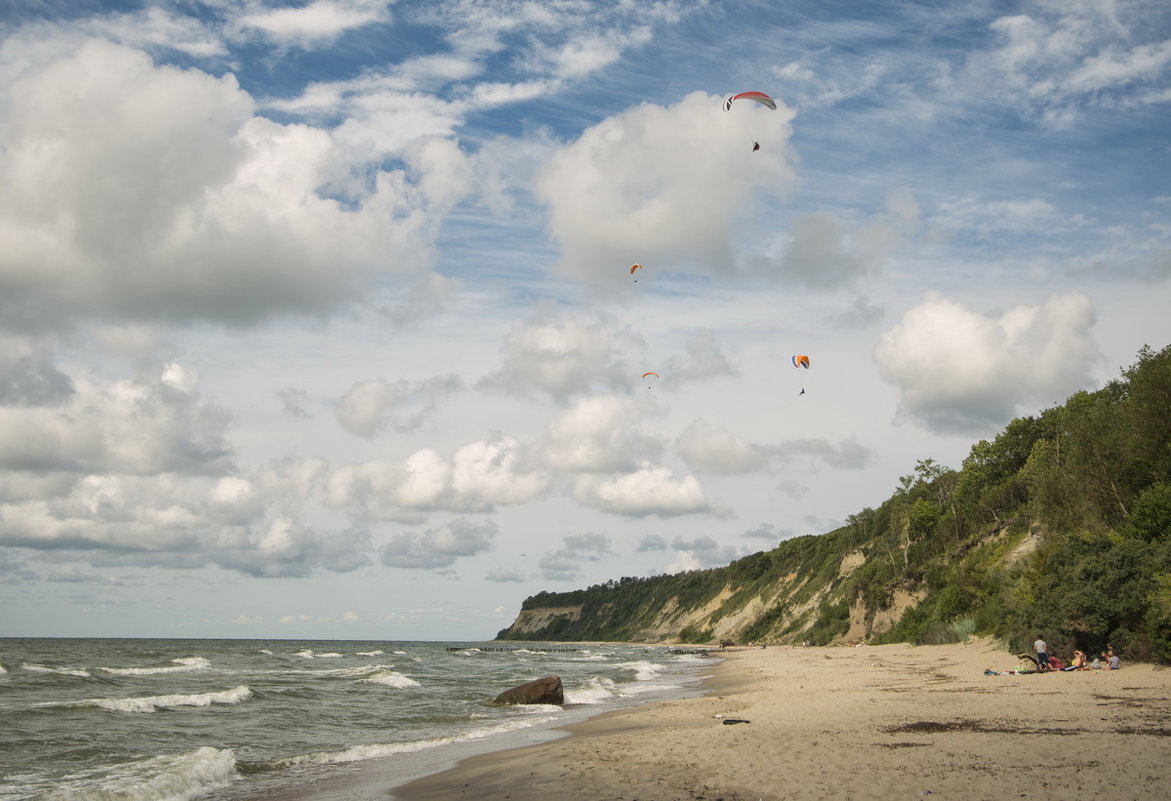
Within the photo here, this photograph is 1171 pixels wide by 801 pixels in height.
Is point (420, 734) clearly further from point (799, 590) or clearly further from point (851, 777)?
point (799, 590)

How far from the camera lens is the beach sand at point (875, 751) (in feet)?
32.1

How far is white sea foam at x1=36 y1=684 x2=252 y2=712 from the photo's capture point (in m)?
27.1

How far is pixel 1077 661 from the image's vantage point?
73.7 ft

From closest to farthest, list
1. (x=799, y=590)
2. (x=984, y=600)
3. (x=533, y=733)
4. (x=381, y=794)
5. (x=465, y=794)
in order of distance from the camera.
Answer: (x=465, y=794), (x=381, y=794), (x=533, y=733), (x=984, y=600), (x=799, y=590)

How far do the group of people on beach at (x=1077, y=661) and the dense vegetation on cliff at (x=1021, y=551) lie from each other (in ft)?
1.39

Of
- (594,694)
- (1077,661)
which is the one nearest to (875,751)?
(1077,661)

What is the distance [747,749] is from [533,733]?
27.6 feet

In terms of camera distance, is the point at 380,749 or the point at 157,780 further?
the point at 380,749

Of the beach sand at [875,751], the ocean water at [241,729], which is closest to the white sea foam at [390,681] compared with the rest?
the ocean water at [241,729]

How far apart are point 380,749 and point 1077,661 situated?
1909 cm

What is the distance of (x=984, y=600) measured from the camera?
4656cm

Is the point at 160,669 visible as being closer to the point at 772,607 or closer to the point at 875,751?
the point at 875,751

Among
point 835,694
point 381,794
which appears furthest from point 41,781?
point 835,694

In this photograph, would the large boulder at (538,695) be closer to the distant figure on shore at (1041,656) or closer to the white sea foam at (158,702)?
the white sea foam at (158,702)
